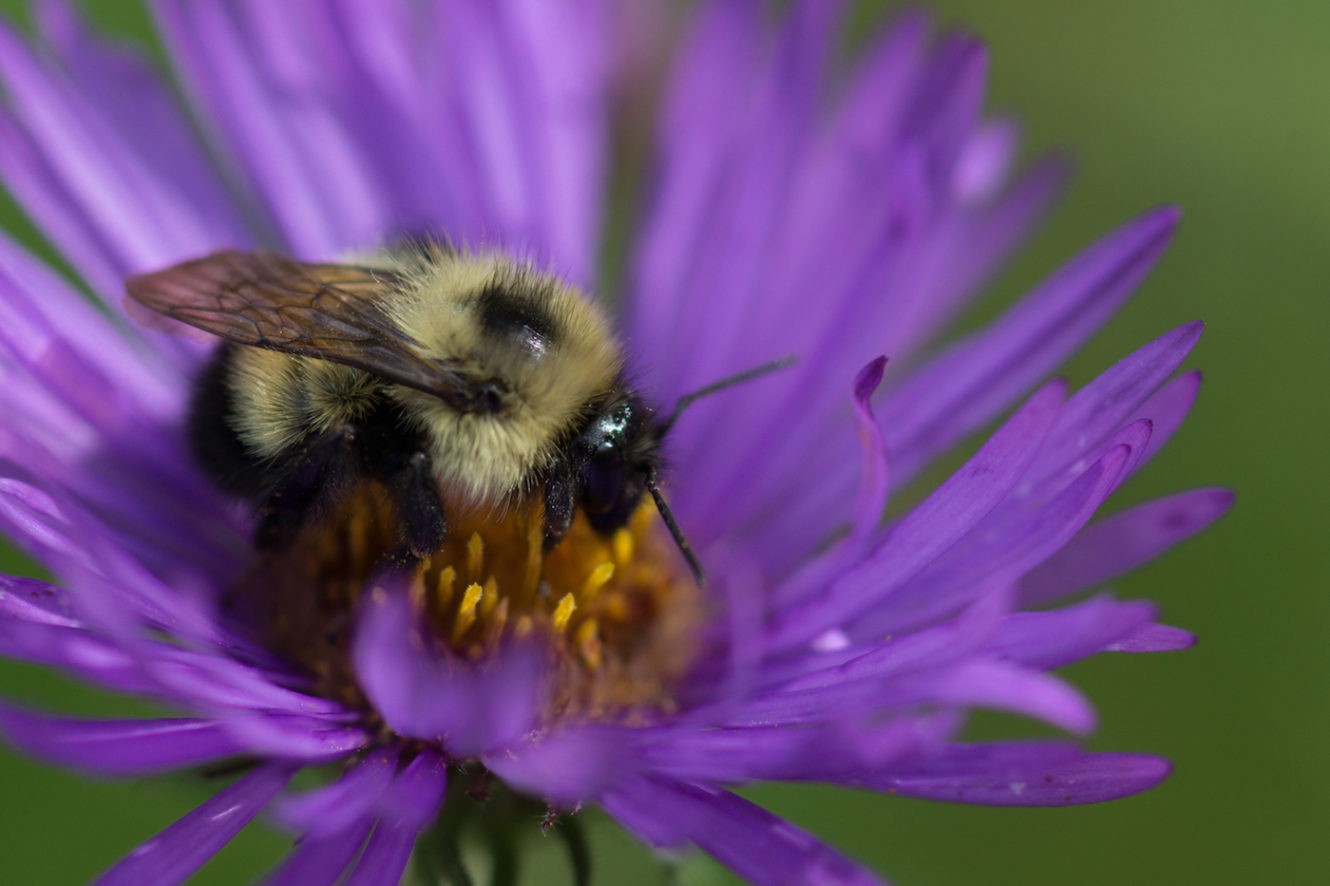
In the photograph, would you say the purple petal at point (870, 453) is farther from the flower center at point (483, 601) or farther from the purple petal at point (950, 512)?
the flower center at point (483, 601)

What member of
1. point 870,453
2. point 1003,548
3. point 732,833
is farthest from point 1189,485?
point 732,833

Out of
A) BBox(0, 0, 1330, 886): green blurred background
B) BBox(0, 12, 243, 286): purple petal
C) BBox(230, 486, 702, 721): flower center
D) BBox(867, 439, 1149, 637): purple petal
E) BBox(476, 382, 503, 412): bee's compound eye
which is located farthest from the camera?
BBox(0, 0, 1330, 886): green blurred background

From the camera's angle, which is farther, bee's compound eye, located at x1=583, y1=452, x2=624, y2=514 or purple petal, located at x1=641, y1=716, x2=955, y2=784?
bee's compound eye, located at x1=583, y1=452, x2=624, y2=514

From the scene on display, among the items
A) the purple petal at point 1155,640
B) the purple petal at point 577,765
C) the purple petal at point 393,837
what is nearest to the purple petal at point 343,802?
the purple petal at point 393,837

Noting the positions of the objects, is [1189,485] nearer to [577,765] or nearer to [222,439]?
[222,439]

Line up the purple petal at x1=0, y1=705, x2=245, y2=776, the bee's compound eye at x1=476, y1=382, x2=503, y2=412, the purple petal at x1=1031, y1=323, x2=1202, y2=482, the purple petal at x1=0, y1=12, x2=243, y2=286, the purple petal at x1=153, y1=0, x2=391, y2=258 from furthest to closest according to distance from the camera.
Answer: the purple petal at x1=153, y1=0, x2=391, y2=258 < the purple petal at x1=0, y1=12, x2=243, y2=286 < the bee's compound eye at x1=476, y1=382, x2=503, y2=412 < the purple petal at x1=1031, y1=323, x2=1202, y2=482 < the purple petal at x1=0, y1=705, x2=245, y2=776

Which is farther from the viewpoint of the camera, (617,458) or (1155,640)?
(617,458)

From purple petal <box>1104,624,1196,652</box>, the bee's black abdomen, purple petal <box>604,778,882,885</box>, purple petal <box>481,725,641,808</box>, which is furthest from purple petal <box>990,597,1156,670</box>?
the bee's black abdomen

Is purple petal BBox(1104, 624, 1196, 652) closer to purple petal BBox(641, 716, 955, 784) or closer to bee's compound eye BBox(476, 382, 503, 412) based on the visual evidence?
purple petal BBox(641, 716, 955, 784)
